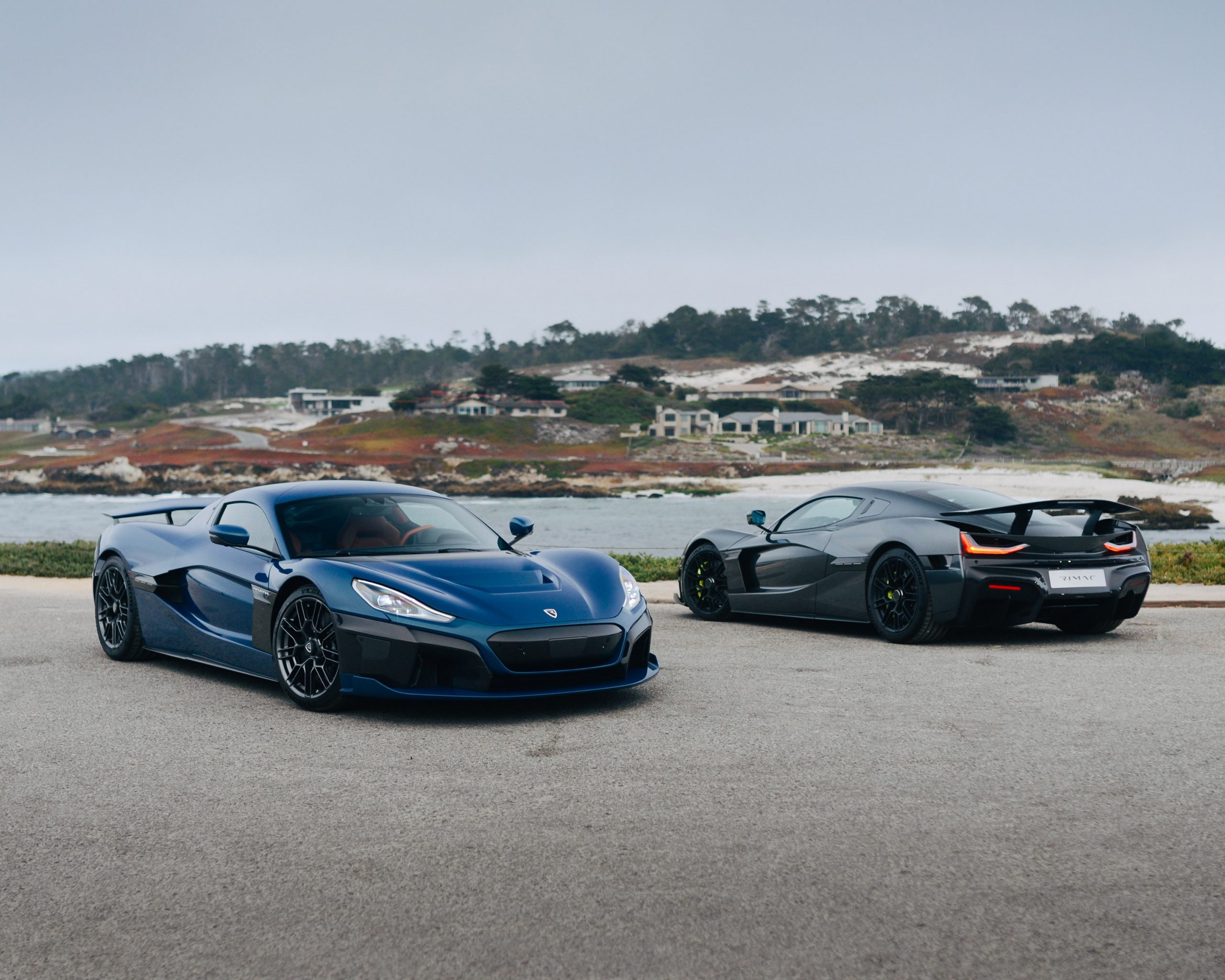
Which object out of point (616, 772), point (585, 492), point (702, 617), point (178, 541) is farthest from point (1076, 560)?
point (585, 492)

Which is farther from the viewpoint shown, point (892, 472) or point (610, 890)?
point (892, 472)

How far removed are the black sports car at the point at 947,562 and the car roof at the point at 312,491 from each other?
139 inches

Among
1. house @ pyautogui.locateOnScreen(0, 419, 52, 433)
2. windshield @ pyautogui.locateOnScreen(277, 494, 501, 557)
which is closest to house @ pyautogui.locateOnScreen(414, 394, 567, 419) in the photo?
house @ pyautogui.locateOnScreen(0, 419, 52, 433)

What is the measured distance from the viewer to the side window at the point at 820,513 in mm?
10398

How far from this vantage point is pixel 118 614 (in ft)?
28.6

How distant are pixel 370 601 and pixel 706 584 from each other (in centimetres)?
555

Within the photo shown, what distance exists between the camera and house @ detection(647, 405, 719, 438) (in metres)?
118

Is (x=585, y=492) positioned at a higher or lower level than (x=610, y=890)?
lower

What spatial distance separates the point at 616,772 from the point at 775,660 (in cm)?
358

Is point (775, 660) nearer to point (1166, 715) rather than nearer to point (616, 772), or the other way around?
point (1166, 715)

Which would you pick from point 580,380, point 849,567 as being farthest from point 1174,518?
point 580,380

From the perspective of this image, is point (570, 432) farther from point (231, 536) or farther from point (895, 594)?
point (231, 536)

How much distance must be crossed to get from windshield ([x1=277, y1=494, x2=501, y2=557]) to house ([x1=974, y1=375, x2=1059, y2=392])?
157801 mm

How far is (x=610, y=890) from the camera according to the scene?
373cm
